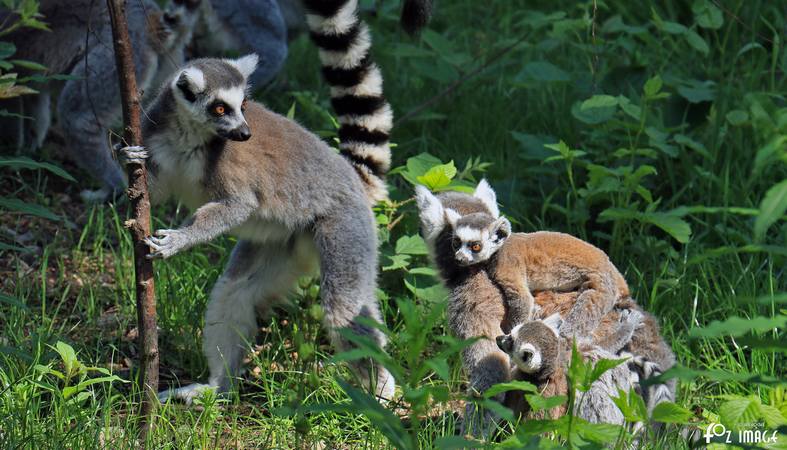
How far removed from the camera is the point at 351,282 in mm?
4074

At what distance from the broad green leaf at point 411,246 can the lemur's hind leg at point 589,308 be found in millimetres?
976

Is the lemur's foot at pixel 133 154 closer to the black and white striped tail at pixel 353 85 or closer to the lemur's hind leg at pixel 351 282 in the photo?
the lemur's hind leg at pixel 351 282

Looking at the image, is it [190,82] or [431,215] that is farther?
[431,215]

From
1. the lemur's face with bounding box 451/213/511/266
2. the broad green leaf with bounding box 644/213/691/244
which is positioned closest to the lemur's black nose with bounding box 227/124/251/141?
the lemur's face with bounding box 451/213/511/266

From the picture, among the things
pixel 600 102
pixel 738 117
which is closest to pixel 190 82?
pixel 600 102

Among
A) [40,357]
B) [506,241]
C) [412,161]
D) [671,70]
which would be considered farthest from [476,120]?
[40,357]

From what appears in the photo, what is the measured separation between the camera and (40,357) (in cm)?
388

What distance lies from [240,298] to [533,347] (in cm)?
157

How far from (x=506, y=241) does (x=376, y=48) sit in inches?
164

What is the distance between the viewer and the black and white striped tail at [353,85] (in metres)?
4.35

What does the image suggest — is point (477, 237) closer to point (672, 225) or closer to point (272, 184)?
point (272, 184)

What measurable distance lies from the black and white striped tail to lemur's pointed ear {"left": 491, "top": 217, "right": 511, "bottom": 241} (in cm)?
104

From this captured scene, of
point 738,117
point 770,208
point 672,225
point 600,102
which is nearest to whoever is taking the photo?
point 770,208

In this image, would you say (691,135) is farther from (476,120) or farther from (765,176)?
(476,120)
